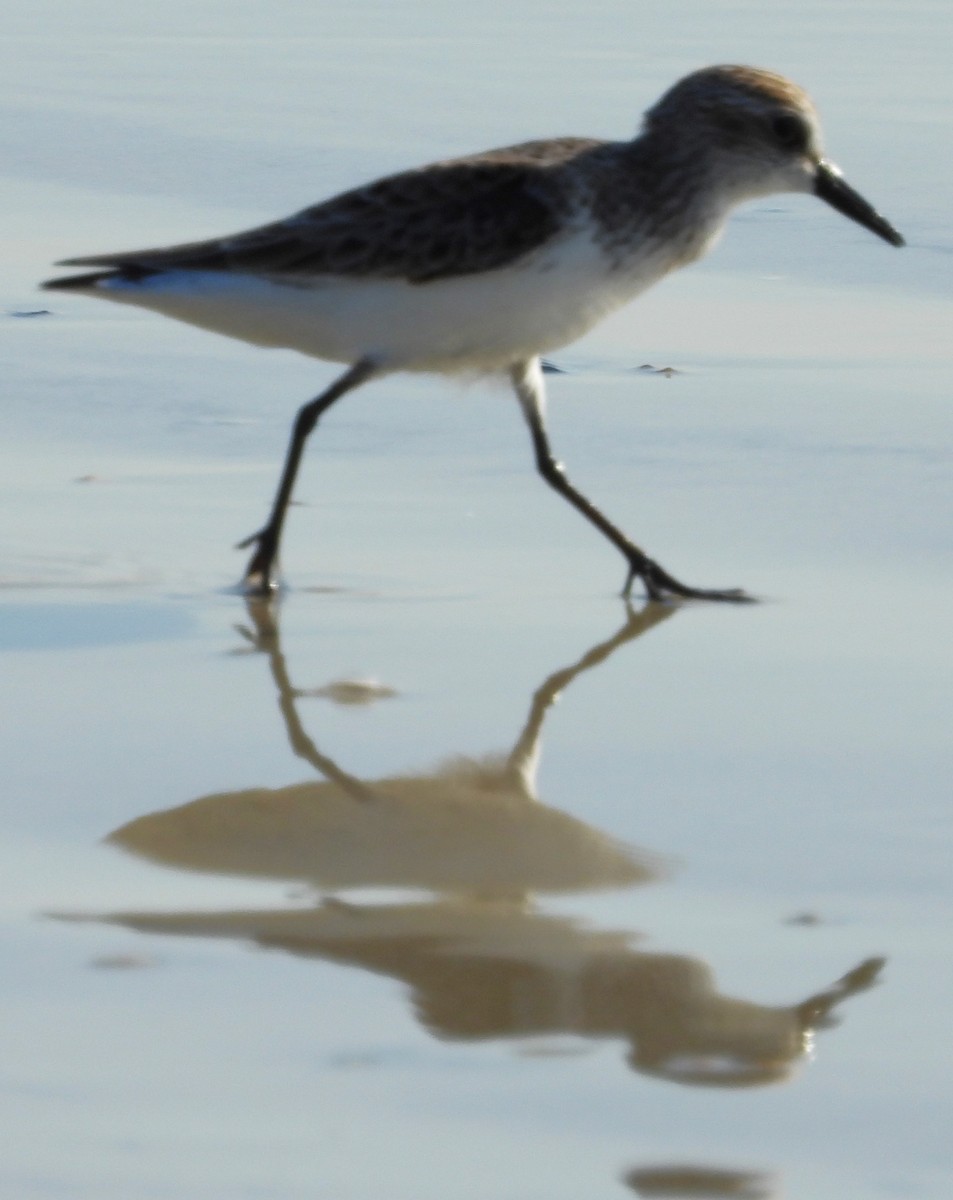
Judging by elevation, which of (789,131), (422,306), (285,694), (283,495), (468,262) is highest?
(789,131)

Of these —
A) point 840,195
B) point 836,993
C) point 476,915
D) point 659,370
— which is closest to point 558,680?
point 476,915

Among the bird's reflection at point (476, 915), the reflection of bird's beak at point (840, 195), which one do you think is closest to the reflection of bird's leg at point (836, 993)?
the bird's reflection at point (476, 915)

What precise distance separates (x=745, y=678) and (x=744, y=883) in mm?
1019

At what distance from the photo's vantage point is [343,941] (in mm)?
2873

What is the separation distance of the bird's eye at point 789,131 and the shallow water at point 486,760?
74 cm

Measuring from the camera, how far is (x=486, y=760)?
12.0 feet

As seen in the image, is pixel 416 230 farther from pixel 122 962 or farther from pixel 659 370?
pixel 122 962

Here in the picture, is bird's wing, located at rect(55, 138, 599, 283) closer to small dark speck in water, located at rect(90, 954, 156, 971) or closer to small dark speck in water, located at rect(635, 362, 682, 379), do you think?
small dark speck in water, located at rect(635, 362, 682, 379)

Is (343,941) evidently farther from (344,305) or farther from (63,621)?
(344,305)

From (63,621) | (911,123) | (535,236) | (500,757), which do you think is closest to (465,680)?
(500,757)

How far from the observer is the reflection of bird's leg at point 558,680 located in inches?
144

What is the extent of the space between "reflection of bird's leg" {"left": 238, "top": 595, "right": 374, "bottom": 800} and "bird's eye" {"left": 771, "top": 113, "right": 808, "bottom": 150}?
157 cm

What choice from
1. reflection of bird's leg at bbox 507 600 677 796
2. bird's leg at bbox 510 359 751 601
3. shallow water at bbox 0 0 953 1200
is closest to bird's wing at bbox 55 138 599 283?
bird's leg at bbox 510 359 751 601

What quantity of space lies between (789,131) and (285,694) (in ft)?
6.40
